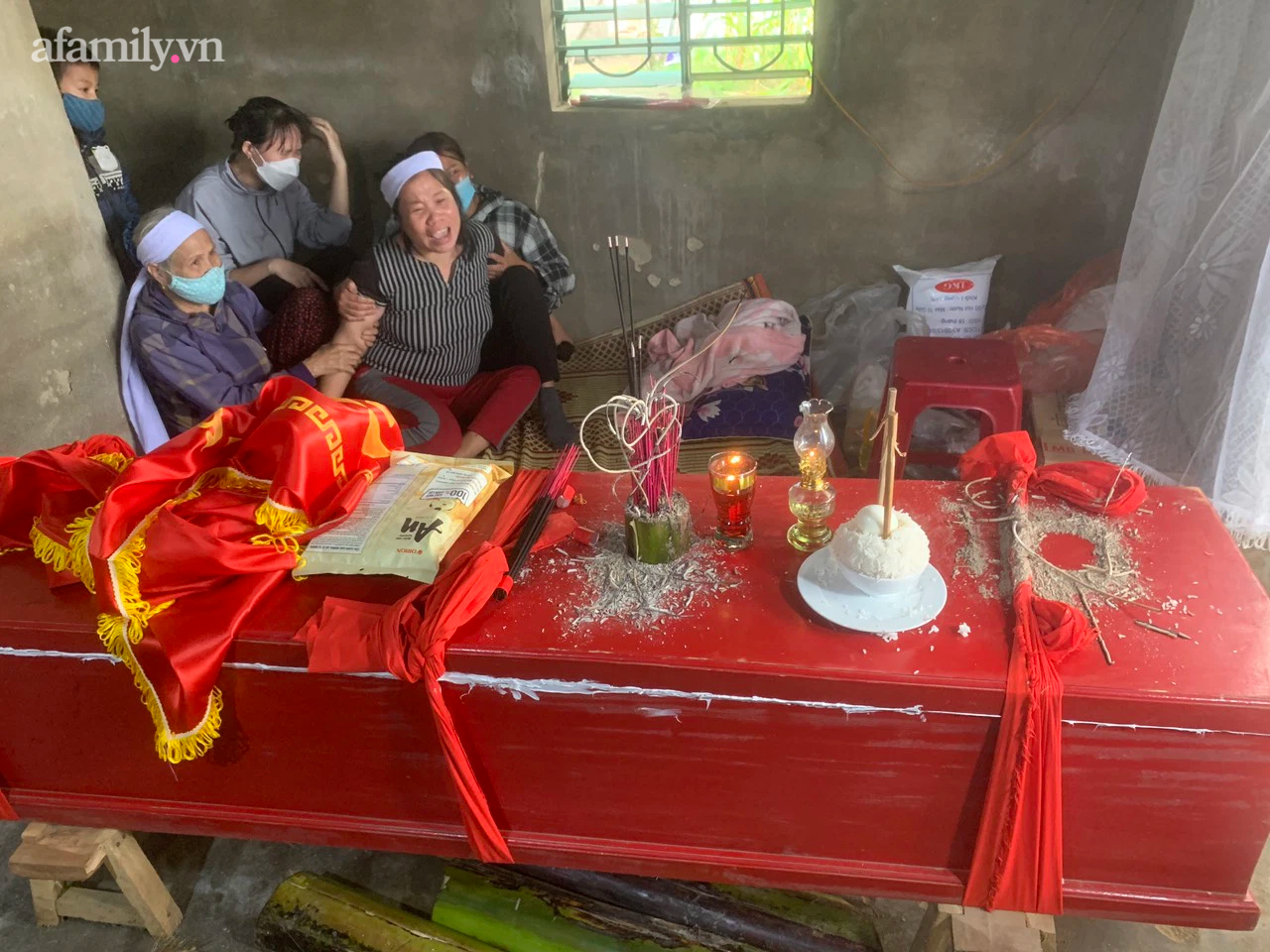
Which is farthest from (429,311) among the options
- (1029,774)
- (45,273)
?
(1029,774)

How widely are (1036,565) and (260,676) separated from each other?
1157mm

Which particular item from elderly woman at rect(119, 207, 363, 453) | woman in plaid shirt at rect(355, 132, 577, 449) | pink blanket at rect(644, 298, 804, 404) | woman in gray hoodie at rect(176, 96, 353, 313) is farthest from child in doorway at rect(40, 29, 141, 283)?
pink blanket at rect(644, 298, 804, 404)

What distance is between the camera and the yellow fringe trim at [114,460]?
1.57 m

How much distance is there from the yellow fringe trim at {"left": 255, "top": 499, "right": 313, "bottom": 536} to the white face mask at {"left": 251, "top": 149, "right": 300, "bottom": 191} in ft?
6.96

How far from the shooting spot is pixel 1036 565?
4.26ft

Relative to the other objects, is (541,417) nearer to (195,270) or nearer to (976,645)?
(195,270)

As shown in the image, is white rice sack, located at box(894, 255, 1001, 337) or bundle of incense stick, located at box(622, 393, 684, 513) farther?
white rice sack, located at box(894, 255, 1001, 337)

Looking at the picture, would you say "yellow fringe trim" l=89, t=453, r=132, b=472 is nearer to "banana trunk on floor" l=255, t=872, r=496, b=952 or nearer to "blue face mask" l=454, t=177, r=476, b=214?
"banana trunk on floor" l=255, t=872, r=496, b=952

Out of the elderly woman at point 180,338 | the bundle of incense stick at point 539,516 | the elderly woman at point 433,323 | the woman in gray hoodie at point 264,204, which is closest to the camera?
the bundle of incense stick at point 539,516

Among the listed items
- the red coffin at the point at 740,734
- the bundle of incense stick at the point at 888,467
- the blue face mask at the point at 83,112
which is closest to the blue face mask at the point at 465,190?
the blue face mask at the point at 83,112

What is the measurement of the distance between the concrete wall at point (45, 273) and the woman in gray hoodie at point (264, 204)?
75 cm

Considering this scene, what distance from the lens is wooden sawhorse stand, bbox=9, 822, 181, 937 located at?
156cm

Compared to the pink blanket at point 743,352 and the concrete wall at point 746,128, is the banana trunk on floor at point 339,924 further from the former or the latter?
the concrete wall at point 746,128

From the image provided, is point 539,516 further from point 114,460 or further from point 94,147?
point 94,147
